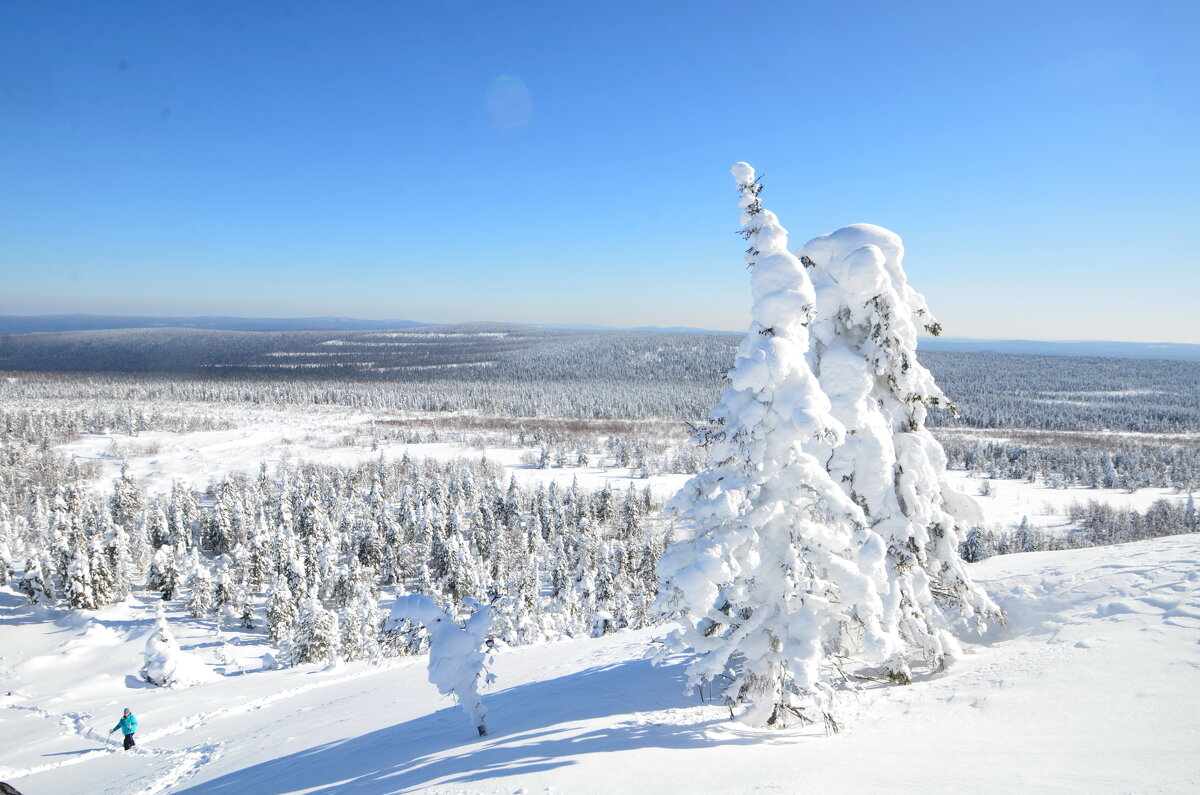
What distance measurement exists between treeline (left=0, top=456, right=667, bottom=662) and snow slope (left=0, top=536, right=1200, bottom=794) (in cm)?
2410

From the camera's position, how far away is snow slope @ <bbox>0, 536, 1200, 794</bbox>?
7.80 m

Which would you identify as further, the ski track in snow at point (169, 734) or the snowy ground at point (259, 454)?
the snowy ground at point (259, 454)

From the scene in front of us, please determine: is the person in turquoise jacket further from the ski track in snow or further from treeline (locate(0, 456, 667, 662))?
treeline (locate(0, 456, 667, 662))

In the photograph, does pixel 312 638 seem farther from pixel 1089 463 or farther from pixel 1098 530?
pixel 1089 463

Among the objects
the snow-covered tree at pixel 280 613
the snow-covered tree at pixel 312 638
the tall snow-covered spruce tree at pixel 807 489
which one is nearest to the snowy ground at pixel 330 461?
the snow-covered tree at pixel 280 613

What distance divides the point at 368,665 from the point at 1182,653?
2835 cm

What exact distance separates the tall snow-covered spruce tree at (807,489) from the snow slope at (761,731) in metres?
1.22

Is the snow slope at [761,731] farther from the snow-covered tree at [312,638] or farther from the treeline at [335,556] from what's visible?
the treeline at [335,556]

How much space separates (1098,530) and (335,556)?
320 ft

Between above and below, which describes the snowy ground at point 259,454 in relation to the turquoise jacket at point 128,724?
below

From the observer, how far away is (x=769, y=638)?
939cm

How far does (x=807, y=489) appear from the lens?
30.3 feet

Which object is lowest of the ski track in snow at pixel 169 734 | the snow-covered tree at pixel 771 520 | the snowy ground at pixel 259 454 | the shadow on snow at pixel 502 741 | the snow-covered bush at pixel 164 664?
the snowy ground at pixel 259 454

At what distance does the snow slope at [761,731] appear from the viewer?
307 inches
